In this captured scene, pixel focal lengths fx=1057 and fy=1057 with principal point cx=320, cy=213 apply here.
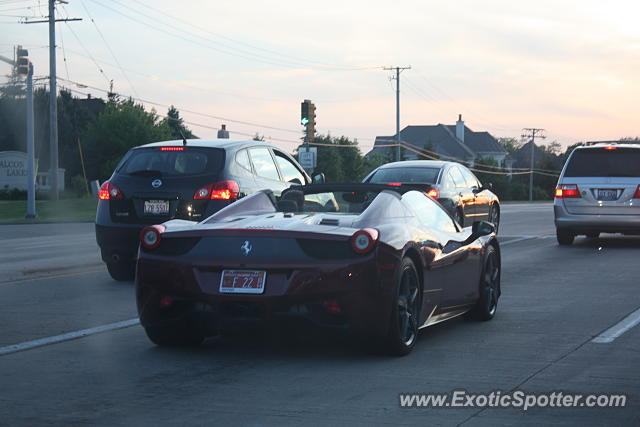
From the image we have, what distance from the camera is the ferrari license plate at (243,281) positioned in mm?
7036

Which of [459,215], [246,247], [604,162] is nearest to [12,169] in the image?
[459,215]

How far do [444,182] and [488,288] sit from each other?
9175 millimetres

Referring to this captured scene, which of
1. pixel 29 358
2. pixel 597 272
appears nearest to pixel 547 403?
pixel 29 358

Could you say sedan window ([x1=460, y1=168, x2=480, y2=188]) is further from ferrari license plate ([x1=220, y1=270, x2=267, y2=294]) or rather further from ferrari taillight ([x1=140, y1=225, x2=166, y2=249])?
ferrari license plate ([x1=220, y1=270, x2=267, y2=294])

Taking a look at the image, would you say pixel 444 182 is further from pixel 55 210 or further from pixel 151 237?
pixel 55 210

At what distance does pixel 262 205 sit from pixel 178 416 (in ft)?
9.92

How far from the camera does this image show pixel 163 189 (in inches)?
496

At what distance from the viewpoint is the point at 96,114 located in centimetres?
11312

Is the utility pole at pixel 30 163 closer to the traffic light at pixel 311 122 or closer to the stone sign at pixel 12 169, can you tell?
the traffic light at pixel 311 122

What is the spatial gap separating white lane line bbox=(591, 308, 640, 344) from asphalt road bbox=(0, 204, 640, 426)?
0.08 metres

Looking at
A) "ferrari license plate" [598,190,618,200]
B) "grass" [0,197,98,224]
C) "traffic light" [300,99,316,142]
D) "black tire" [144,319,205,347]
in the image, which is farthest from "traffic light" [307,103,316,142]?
"black tire" [144,319,205,347]

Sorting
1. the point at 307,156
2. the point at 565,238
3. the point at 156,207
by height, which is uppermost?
the point at 307,156

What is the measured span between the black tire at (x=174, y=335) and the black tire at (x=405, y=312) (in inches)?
55.0

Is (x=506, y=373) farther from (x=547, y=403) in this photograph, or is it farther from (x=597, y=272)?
(x=597, y=272)
